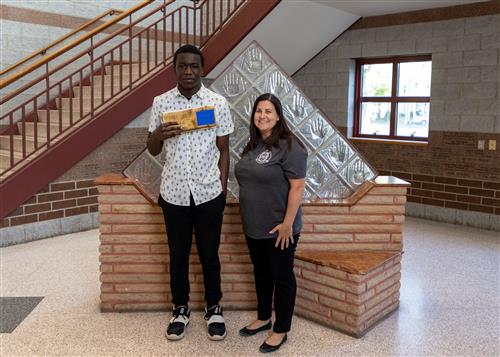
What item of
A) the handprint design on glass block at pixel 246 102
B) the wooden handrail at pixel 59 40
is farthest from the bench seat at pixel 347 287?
the wooden handrail at pixel 59 40

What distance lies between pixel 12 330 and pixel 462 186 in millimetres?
4730

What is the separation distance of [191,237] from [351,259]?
36.8 inches

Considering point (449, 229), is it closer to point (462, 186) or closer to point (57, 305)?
point (462, 186)

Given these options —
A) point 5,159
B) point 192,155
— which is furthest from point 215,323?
point 5,159

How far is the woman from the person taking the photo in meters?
2.23

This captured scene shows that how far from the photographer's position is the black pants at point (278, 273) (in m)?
2.33

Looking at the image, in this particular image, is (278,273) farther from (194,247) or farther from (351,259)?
(194,247)

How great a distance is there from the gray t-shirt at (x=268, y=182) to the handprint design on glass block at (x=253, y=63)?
705 millimetres

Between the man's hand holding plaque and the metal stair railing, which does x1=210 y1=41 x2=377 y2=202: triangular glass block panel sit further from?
the metal stair railing

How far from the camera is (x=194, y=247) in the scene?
2.86 metres

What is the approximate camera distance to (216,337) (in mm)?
2557

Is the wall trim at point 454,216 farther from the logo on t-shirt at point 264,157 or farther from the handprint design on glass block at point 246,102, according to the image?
the logo on t-shirt at point 264,157

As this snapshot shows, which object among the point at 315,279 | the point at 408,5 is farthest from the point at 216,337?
the point at 408,5

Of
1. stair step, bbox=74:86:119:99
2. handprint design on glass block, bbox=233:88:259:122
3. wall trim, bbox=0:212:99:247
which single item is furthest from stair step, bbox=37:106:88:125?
handprint design on glass block, bbox=233:88:259:122
